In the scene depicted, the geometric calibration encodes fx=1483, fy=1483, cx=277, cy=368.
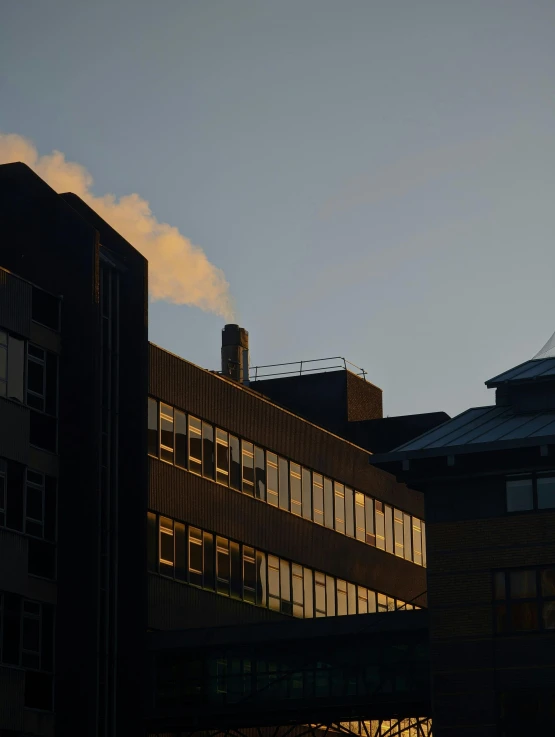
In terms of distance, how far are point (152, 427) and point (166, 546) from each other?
392 cm

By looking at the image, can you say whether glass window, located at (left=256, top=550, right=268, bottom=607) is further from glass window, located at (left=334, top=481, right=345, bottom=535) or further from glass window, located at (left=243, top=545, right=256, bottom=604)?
glass window, located at (left=334, top=481, right=345, bottom=535)

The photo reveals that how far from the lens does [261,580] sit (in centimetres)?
5431

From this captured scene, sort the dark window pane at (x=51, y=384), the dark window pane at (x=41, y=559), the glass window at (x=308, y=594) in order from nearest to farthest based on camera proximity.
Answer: the dark window pane at (x=41, y=559) → the dark window pane at (x=51, y=384) → the glass window at (x=308, y=594)

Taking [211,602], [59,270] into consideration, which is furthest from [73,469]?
[211,602]

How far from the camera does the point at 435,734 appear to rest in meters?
37.2

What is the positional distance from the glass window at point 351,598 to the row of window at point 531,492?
76.4 ft

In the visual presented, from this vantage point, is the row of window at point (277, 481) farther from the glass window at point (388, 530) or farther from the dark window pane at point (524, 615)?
the dark window pane at point (524, 615)

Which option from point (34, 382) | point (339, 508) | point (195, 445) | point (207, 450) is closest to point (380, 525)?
point (339, 508)

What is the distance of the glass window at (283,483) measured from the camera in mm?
55875

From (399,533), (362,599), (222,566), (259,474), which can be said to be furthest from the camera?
(399,533)

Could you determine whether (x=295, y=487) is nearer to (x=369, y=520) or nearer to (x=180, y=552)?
(x=369, y=520)

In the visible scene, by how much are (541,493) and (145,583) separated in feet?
42.7

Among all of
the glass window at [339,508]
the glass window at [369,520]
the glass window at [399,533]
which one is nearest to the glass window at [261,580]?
the glass window at [339,508]

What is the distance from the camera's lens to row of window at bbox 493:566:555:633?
37156mm
